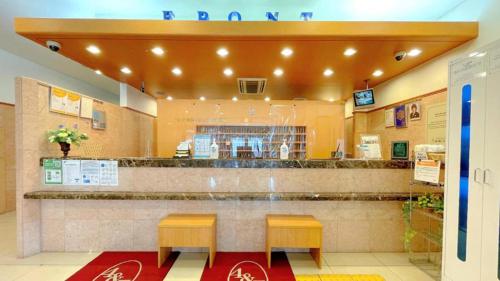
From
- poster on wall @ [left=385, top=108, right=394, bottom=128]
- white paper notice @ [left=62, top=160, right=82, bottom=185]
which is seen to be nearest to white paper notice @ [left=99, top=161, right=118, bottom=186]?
white paper notice @ [left=62, top=160, right=82, bottom=185]

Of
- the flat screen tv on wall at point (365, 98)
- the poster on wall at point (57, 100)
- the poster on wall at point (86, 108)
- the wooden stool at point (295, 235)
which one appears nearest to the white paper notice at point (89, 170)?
the poster on wall at point (57, 100)

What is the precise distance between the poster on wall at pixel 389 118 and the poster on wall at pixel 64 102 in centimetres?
541

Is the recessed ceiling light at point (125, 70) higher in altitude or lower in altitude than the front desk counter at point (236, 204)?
higher

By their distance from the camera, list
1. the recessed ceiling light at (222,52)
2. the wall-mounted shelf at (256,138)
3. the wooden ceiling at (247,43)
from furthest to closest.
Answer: the wall-mounted shelf at (256,138)
the recessed ceiling light at (222,52)
the wooden ceiling at (247,43)

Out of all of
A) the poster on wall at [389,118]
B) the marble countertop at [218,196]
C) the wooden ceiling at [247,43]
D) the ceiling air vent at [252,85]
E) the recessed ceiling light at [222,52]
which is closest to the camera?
the wooden ceiling at [247,43]

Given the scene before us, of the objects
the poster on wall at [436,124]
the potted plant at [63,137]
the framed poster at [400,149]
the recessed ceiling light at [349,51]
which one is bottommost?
the framed poster at [400,149]

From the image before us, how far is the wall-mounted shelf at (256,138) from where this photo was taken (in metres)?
5.39

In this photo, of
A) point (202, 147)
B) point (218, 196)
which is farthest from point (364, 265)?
point (202, 147)

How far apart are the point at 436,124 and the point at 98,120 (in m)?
5.44

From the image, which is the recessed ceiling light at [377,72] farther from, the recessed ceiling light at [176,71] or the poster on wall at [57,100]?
the poster on wall at [57,100]

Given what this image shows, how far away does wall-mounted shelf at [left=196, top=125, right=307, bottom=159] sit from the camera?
5.39 m

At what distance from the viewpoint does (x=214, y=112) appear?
5531mm

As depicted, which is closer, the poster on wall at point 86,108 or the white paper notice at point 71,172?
the white paper notice at point 71,172

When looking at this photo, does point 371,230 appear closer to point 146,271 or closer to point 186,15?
point 146,271
